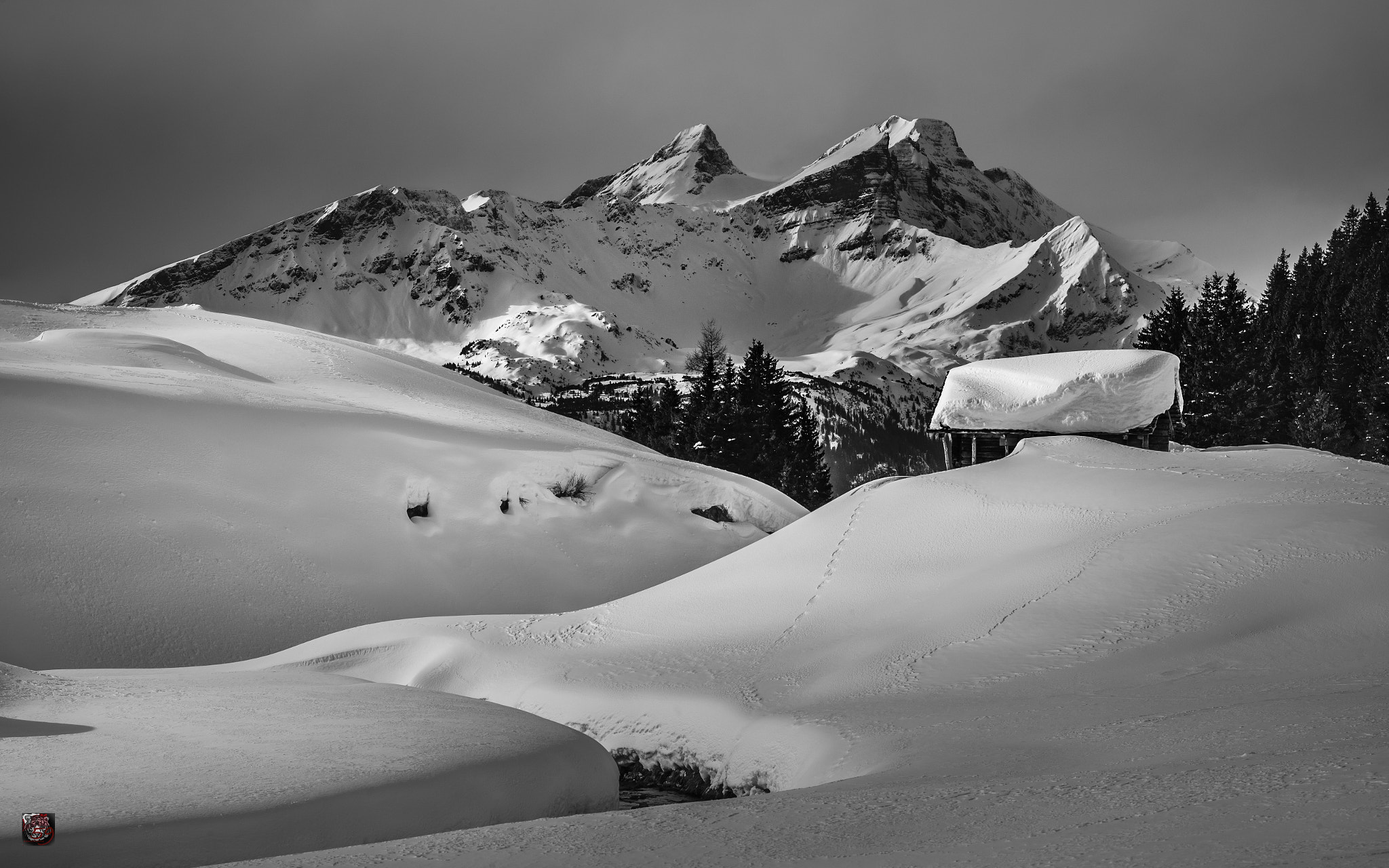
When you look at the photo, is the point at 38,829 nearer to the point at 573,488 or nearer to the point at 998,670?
the point at 998,670

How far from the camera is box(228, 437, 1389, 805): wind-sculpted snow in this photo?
7.06m

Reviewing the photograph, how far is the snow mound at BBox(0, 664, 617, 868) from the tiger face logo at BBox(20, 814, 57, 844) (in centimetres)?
5

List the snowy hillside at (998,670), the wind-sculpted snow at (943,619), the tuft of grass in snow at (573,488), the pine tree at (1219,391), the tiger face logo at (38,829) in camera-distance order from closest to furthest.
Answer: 1. the snowy hillside at (998,670)
2. the tiger face logo at (38,829)
3. the wind-sculpted snow at (943,619)
4. the tuft of grass in snow at (573,488)
5. the pine tree at (1219,391)

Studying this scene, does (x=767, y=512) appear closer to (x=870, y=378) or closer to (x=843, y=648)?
(x=843, y=648)

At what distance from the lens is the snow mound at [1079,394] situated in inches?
746

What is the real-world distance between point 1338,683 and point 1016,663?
2081 mm

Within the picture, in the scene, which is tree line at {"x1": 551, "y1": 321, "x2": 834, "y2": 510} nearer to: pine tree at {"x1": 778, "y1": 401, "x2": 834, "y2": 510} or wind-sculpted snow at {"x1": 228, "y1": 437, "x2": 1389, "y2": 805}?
pine tree at {"x1": 778, "y1": 401, "x2": 834, "y2": 510}

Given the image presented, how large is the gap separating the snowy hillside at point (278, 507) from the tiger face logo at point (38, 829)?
8.62 m

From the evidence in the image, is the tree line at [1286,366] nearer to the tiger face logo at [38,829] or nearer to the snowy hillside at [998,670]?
the snowy hillside at [998,670]

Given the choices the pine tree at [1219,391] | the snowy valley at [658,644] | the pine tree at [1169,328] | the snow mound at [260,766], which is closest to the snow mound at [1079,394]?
the snowy valley at [658,644]

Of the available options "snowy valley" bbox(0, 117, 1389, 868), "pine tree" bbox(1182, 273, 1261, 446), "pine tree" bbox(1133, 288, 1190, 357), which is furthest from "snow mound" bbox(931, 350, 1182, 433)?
"pine tree" bbox(1133, 288, 1190, 357)

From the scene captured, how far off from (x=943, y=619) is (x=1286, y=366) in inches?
1907

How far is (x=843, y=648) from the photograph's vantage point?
8648 mm

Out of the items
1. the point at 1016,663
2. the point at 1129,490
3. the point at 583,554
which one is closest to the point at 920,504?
the point at 1129,490
